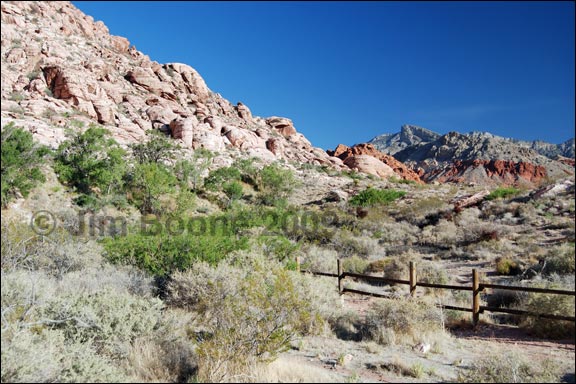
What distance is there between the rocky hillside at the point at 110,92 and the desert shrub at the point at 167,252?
2255 centimetres

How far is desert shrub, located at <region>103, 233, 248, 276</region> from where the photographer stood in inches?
365

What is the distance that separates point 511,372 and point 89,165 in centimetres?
2769

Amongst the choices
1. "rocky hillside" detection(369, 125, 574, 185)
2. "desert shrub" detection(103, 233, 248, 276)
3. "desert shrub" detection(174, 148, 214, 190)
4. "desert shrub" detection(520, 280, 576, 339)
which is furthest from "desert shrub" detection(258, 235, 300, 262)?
"rocky hillside" detection(369, 125, 574, 185)

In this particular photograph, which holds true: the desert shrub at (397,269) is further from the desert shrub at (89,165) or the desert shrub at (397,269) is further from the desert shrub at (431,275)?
the desert shrub at (89,165)

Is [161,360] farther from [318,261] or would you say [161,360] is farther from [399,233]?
[399,233]

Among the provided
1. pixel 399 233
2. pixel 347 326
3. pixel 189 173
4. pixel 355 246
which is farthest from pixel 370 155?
pixel 347 326

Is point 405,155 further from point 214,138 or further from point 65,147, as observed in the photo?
point 65,147

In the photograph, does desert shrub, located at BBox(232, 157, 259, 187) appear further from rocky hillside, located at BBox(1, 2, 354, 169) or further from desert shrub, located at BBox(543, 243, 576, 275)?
desert shrub, located at BBox(543, 243, 576, 275)

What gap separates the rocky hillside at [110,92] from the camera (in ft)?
122

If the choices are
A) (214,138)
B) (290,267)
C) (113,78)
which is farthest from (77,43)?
(290,267)

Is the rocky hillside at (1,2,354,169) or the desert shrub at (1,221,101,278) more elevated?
the rocky hillside at (1,2,354,169)

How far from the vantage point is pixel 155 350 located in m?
4.86

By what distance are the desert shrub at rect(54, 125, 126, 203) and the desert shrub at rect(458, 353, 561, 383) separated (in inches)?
973

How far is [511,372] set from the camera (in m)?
4.28
